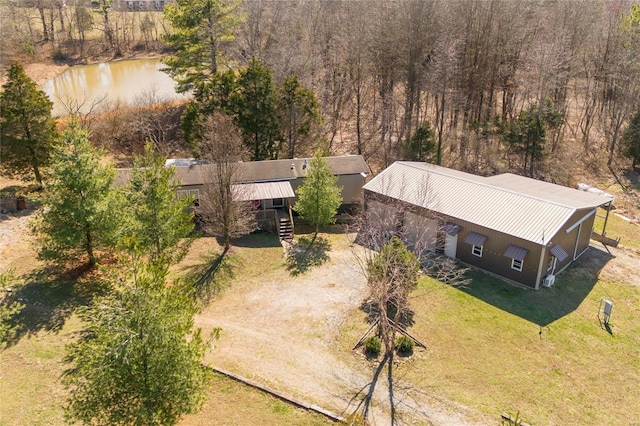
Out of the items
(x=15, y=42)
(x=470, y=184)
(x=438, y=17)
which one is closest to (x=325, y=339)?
(x=470, y=184)

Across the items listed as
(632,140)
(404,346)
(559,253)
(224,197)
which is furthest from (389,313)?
(632,140)

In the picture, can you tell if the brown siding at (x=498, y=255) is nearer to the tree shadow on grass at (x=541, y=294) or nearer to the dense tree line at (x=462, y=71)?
the tree shadow on grass at (x=541, y=294)

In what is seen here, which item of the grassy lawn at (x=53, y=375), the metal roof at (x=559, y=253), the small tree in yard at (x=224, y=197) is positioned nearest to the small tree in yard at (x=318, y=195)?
the small tree in yard at (x=224, y=197)

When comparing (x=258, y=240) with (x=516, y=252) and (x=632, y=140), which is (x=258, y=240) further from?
→ (x=632, y=140)

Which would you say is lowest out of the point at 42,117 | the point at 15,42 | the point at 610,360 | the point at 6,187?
the point at 610,360

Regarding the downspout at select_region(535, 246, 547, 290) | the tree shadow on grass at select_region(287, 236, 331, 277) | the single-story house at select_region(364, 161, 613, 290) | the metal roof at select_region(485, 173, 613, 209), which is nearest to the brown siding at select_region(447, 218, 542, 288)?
the single-story house at select_region(364, 161, 613, 290)

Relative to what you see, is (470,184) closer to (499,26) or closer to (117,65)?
(499,26)

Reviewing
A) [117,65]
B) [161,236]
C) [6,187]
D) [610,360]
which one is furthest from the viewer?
[117,65]
